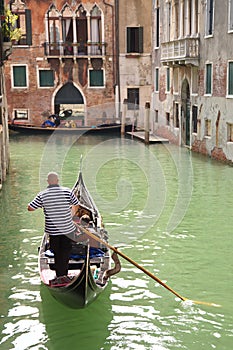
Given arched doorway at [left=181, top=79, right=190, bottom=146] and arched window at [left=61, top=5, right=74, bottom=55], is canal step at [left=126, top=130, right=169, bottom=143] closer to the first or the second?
arched doorway at [left=181, top=79, right=190, bottom=146]

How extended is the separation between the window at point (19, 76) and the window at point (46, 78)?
1.86 ft

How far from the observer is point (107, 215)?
744 centimetres

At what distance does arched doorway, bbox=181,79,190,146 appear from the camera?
14.1 metres

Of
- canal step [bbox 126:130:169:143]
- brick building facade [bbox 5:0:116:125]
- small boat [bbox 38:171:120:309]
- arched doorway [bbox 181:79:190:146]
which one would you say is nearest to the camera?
small boat [bbox 38:171:120:309]

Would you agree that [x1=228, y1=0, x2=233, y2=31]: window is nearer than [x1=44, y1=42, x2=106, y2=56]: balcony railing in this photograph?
Yes

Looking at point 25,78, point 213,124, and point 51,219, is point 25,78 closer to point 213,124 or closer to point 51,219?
point 213,124

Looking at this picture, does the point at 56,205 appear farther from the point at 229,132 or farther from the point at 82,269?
the point at 229,132

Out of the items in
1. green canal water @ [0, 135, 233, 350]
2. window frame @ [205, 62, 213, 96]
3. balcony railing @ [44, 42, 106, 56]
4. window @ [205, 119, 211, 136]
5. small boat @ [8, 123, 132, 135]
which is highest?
balcony railing @ [44, 42, 106, 56]

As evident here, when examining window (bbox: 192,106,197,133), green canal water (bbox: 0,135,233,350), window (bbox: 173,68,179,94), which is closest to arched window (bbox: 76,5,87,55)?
window (bbox: 173,68,179,94)

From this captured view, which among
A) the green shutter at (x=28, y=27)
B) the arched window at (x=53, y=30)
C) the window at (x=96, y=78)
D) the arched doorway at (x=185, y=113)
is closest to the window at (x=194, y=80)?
the arched doorway at (x=185, y=113)

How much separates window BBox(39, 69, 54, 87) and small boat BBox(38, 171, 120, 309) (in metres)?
13.4

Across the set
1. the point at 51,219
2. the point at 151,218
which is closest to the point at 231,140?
the point at 151,218

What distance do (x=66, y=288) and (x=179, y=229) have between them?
306 cm

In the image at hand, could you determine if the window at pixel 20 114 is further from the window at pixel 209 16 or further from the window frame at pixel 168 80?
the window at pixel 209 16
